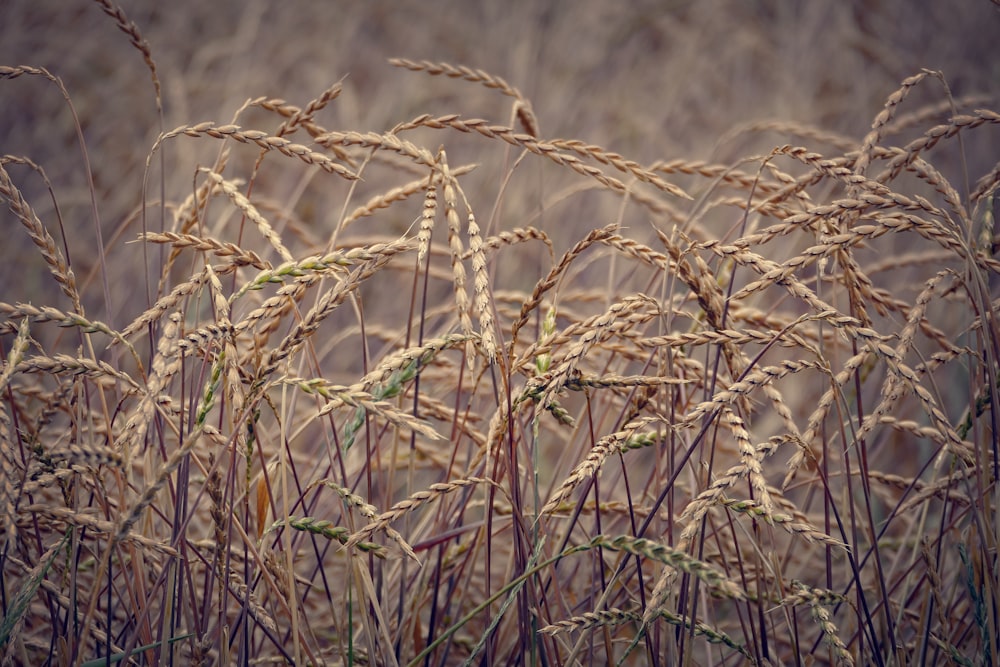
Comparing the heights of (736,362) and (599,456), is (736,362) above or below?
above

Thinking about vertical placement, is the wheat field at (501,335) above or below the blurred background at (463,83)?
below

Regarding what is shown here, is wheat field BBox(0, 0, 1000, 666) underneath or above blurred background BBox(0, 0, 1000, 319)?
underneath

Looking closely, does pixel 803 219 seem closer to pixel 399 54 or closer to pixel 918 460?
pixel 918 460

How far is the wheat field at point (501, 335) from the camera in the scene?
904 millimetres

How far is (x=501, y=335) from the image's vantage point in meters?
0.96

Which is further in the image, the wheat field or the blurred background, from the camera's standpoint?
the blurred background

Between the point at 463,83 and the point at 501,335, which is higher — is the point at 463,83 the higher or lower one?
the higher one

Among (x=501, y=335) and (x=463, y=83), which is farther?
(x=463, y=83)

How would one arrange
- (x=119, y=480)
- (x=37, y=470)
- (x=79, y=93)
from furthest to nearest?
(x=79, y=93) → (x=119, y=480) → (x=37, y=470)

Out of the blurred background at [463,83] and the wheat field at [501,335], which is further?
the blurred background at [463,83]

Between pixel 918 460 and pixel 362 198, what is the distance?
315cm

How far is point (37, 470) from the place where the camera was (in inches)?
37.0

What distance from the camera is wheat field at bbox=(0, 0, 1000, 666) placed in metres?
0.90

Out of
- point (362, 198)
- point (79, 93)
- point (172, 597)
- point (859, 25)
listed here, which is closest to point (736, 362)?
point (172, 597)
